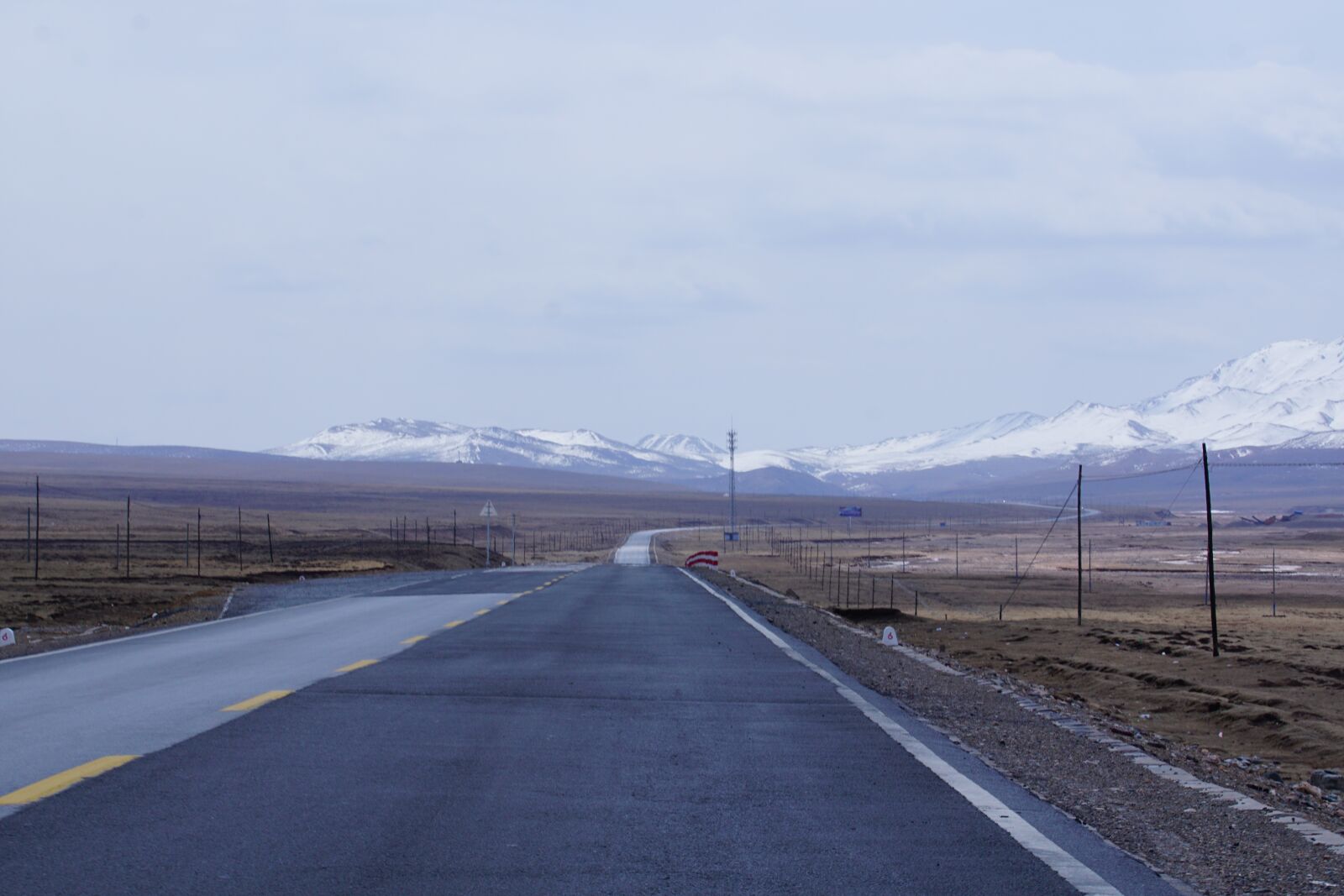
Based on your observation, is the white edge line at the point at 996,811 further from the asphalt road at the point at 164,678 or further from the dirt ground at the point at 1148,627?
the asphalt road at the point at 164,678

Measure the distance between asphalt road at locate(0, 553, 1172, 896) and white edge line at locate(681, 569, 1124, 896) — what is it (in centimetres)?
4

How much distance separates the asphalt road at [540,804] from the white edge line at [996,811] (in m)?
0.04

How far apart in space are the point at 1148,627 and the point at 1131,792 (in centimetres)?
2666

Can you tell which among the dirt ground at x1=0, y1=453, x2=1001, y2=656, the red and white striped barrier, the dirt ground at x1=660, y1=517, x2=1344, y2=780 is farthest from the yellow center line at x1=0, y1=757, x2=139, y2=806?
the red and white striped barrier

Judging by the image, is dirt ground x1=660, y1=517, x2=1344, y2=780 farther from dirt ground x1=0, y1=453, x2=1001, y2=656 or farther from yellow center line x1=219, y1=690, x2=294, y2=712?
dirt ground x1=0, y1=453, x2=1001, y2=656

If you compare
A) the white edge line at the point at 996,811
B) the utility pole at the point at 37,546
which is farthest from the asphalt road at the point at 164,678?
the utility pole at the point at 37,546

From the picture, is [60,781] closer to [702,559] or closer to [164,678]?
[164,678]

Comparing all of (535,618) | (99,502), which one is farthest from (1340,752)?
(99,502)

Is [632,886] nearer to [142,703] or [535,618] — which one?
[142,703]

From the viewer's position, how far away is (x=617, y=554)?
9575 centimetres

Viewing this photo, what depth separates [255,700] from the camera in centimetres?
1168

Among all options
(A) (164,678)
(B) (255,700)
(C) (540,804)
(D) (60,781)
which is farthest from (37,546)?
(C) (540,804)

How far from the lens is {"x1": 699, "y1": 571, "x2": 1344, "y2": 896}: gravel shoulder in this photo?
6.67 metres

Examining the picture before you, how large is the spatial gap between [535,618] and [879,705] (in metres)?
11.3
